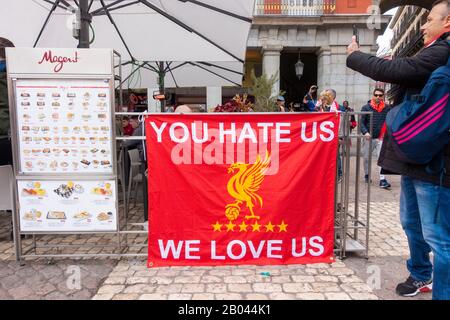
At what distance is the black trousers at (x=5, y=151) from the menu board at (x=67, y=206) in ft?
2.71

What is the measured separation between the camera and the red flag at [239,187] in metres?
3.59

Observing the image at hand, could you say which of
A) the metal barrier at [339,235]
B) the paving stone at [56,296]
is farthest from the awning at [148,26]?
the paving stone at [56,296]

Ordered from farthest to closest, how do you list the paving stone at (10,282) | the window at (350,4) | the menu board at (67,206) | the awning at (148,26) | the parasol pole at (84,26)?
the window at (350,4) < the awning at (148,26) < the parasol pole at (84,26) < the menu board at (67,206) < the paving stone at (10,282)

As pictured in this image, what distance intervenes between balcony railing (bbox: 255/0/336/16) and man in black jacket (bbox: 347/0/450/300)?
44.6ft

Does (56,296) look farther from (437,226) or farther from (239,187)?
(437,226)

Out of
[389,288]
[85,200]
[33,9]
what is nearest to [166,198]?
[85,200]

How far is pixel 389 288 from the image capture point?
3307mm

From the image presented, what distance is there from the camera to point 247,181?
362 cm

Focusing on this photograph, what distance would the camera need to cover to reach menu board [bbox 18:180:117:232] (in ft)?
12.3

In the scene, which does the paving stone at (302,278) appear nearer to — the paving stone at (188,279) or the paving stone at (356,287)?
the paving stone at (356,287)

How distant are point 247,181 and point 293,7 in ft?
46.0

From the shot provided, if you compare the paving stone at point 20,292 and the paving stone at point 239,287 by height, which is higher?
the paving stone at point 239,287

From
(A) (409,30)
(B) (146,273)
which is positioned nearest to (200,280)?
(B) (146,273)
